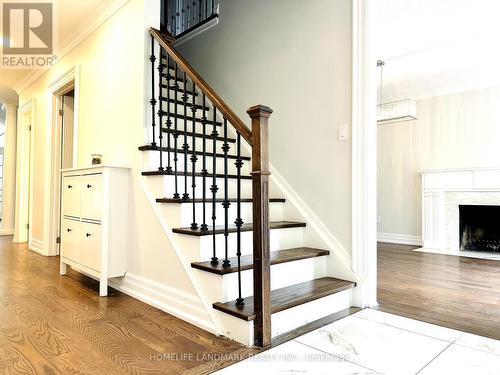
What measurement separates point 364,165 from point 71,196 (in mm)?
2566

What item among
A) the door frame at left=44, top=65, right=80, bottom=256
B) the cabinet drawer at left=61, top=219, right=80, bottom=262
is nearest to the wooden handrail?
the cabinet drawer at left=61, top=219, right=80, bottom=262

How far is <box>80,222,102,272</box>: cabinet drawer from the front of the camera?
2.69 m

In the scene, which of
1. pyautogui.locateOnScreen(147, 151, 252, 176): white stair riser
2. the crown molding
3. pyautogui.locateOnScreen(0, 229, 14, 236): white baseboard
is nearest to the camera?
pyautogui.locateOnScreen(147, 151, 252, 176): white stair riser

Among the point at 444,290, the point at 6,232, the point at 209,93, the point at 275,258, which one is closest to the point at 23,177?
the point at 6,232

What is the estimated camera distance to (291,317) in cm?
196

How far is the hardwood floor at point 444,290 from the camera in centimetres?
215

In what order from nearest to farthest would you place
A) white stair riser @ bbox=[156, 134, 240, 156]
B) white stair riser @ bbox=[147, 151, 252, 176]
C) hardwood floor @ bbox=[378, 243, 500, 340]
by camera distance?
hardwood floor @ bbox=[378, 243, 500, 340] < white stair riser @ bbox=[147, 151, 252, 176] < white stair riser @ bbox=[156, 134, 240, 156]

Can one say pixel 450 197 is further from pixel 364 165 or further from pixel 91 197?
pixel 91 197

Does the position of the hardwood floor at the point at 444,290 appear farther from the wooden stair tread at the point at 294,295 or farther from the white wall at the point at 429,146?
the white wall at the point at 429,146

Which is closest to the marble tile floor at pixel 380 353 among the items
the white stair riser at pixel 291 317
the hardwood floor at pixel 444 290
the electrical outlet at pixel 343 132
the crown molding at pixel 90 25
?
the white stair riser at pixel 291 317

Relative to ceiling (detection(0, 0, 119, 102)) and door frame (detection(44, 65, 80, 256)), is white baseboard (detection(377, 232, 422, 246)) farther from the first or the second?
ceiling (detection(0, 0, 119, 102))

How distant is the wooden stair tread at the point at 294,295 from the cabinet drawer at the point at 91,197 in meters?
1.39

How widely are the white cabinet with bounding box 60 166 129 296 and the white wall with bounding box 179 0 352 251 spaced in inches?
54.7

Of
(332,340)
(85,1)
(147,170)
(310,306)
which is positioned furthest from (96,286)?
(85,1)
